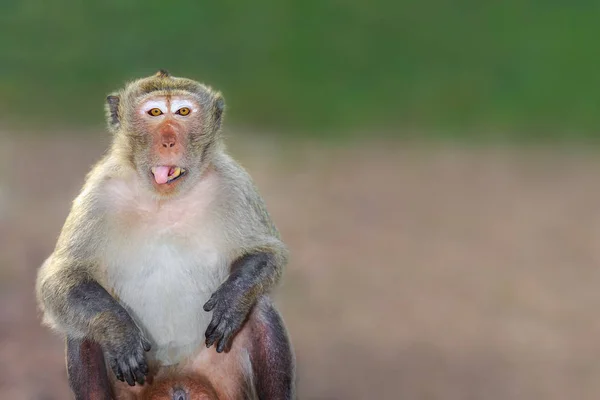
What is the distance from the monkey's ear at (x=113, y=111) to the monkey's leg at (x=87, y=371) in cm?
102

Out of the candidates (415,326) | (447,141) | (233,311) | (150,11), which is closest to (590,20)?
(447,141)

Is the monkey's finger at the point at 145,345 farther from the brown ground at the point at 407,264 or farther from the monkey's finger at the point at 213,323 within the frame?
the brown ground at the point at 407,264

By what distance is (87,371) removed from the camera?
442cm

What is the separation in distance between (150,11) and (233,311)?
10.5 metres

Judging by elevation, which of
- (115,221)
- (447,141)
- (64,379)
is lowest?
(447,141)

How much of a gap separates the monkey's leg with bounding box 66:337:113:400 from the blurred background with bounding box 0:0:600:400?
3.84 feet

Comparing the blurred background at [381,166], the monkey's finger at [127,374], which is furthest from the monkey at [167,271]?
the blurred background at [381,166]

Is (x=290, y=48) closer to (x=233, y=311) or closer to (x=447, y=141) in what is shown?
(x=447, y=141)

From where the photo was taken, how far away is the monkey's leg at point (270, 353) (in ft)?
15.1

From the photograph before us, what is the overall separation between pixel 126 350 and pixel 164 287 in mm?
376

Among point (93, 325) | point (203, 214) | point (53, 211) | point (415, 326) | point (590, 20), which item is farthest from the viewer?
point (590, 20)

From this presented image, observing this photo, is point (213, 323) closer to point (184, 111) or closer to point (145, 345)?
point (145, 345)

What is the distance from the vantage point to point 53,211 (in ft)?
33.7

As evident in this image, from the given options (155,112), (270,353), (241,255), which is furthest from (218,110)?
(270,353)
